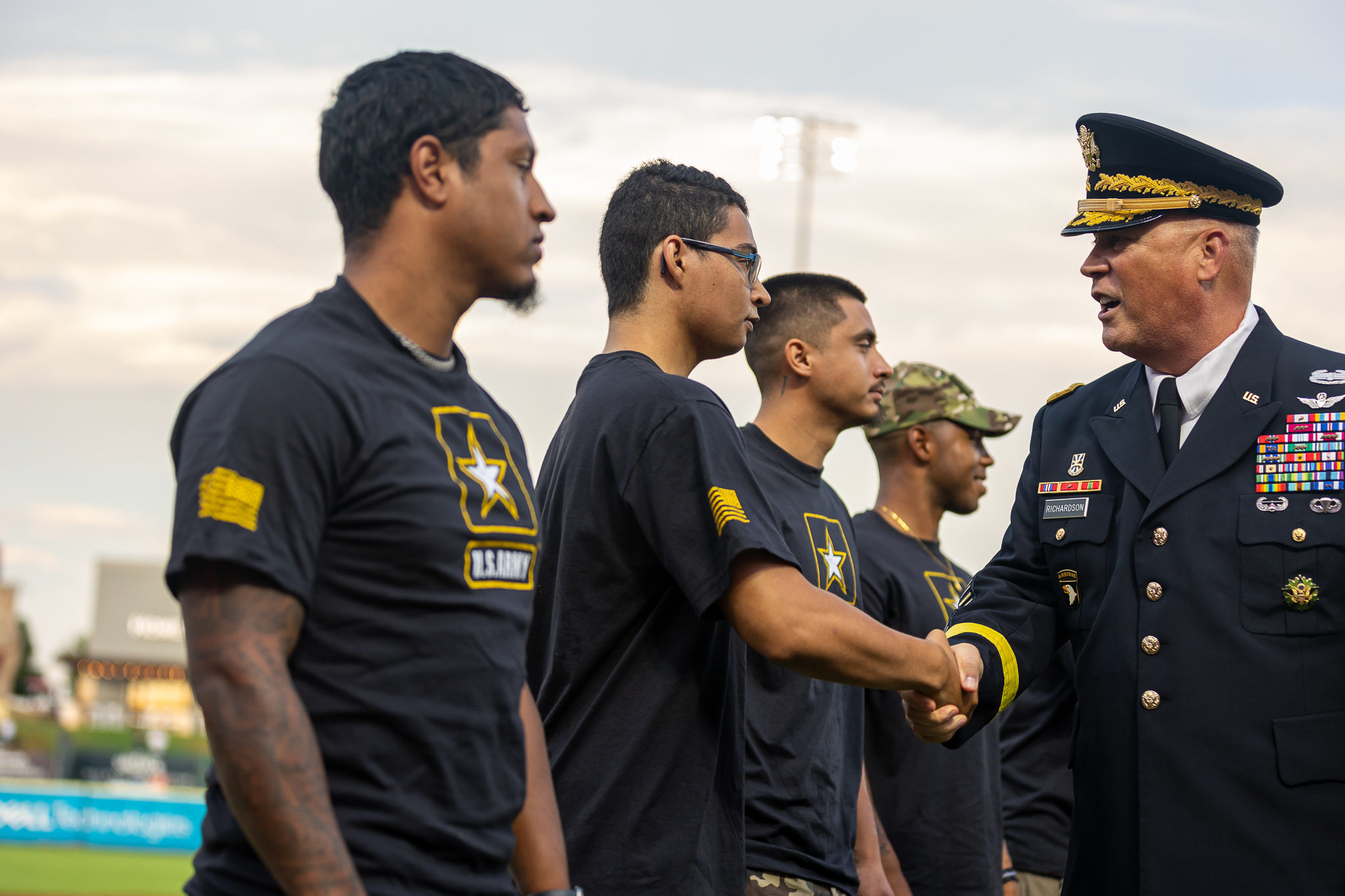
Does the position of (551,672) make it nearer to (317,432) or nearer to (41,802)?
(317,432)

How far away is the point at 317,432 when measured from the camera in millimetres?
2129

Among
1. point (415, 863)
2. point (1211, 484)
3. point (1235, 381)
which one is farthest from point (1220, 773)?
point (415, 863)

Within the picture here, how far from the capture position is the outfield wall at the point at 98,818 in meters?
25.9

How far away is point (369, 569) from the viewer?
2.21 m

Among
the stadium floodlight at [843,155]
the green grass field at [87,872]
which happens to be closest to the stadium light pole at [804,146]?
the stadium floodlight at [843,155]

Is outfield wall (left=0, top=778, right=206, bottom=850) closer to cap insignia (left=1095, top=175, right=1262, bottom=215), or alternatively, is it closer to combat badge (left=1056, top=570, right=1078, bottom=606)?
combat badge (left=1056, top=570, right=1078, bottom=606)

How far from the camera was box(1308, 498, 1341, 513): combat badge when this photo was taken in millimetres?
3387

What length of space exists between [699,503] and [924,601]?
9.03ft

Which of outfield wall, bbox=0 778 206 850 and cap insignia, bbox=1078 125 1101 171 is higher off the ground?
cap insignia, bbox=1078 125 1101 171

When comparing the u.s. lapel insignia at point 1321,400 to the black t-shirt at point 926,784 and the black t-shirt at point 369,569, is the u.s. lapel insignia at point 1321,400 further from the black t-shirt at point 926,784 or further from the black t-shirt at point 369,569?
the black t-shirt at point 369,569

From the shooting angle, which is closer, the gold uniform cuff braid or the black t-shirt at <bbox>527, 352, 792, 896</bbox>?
the black t-shirt at <bbox>527, 352, 792, 896</bbox>

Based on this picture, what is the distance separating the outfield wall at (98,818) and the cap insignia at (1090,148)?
25155 mm

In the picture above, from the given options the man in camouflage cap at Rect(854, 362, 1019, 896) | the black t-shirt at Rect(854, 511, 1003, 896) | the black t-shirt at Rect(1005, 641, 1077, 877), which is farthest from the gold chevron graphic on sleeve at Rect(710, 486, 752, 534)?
the black t-shirt at Rect(1005, 641, 1077, 877)

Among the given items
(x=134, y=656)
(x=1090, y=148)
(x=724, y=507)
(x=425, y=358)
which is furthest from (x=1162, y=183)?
(x=134, y=656)
